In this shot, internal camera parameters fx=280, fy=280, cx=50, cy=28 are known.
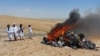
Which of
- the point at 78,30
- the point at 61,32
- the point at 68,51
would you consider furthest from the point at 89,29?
the point at 68,51

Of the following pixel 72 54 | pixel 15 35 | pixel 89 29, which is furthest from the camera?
pixel 89 29

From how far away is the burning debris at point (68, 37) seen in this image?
24938 millimetres

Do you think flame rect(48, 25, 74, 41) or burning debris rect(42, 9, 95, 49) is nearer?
burning debris rect(42, 9, 95, 49)

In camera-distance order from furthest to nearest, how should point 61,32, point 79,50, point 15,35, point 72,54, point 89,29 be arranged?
point 89,29 → point 15,35 → point 61,32 → point 79,50 → point 72,54

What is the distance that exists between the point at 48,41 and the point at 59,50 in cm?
319

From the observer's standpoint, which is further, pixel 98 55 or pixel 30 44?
pixel 30 44

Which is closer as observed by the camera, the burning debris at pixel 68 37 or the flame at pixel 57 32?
the burning debris at pixel 68 37

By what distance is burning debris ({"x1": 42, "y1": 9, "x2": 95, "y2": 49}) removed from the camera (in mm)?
24938

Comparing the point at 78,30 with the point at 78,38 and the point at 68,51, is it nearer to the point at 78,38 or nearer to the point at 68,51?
the point at 78,38

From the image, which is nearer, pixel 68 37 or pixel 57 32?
pixel 68 37

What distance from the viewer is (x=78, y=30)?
30.0 metres

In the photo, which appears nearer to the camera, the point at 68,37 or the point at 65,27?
the point at 68,37

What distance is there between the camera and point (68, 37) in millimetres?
25172

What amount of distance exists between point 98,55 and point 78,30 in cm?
791
